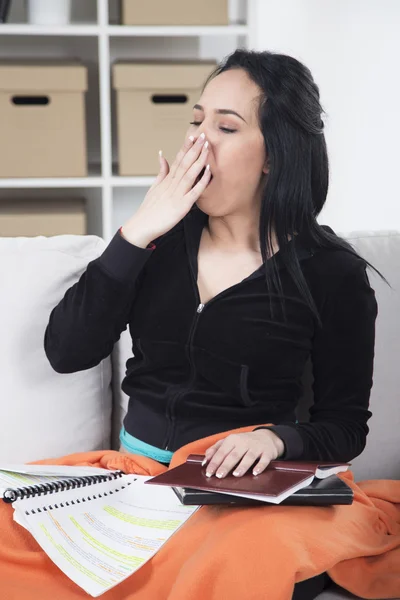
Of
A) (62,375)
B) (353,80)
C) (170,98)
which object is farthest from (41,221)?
(353,80)

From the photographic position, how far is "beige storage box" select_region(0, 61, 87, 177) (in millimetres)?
2535

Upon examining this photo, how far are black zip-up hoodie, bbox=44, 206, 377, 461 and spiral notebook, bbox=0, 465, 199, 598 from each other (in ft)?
0.49

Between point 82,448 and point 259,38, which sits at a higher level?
point 259,38

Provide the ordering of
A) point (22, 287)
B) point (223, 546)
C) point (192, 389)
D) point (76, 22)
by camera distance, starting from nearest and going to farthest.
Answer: point (223, 546) → point (192, 389) → point (22, 287) → point (76, 22)

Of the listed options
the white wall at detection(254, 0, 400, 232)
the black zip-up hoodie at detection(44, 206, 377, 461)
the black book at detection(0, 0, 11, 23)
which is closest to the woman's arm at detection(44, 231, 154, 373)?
the black zip-up hoodie at detection(44, 206, 377, 461)

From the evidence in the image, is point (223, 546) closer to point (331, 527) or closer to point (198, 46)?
point (331, 527)

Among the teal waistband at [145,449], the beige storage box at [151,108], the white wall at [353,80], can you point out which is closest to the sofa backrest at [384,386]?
the teal waistband at [145,449]

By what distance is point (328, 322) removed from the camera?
1.23m

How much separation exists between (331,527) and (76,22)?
235 cm

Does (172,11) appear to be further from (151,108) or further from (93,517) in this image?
(93,517)

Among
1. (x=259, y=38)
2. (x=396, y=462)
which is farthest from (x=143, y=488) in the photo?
(x=259, y=38)

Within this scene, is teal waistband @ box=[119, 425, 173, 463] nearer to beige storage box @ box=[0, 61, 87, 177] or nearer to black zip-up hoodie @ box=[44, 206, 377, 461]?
black zip-up hoodie @ box=[44, 206, 377, 461]

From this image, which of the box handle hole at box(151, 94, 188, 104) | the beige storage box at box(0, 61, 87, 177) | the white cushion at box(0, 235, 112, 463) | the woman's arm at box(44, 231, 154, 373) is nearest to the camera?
the woman's arm at box(44, 231, 154, 373)

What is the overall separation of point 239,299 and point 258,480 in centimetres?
32
